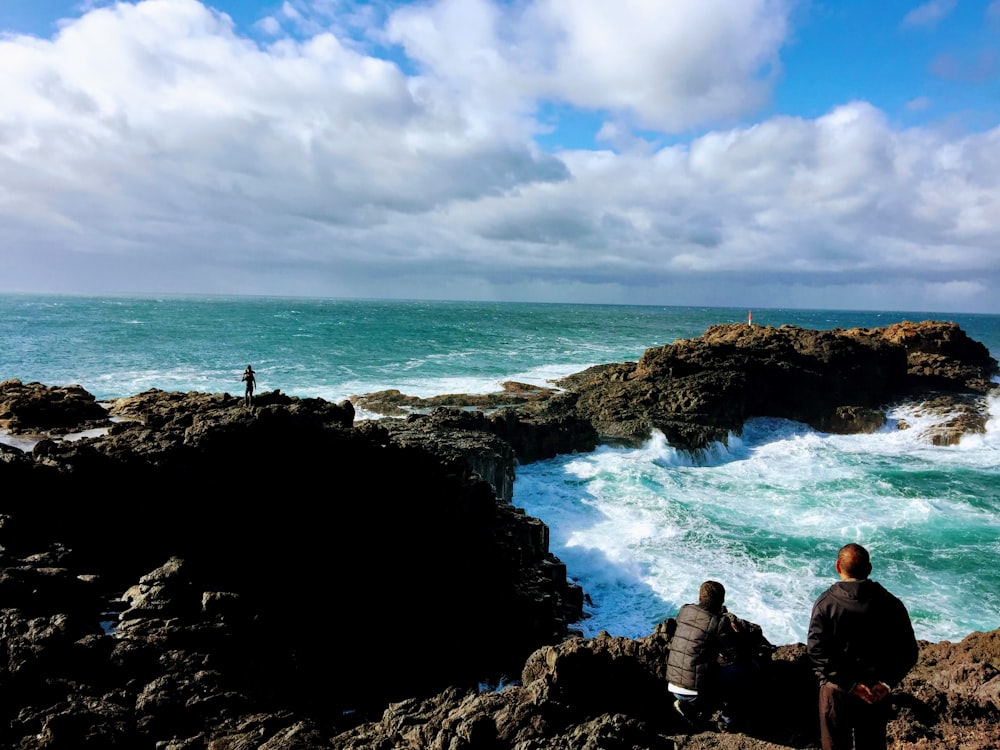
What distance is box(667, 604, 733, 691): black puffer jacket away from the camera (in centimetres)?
502

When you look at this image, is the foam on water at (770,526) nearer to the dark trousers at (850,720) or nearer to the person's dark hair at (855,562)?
the dark trousers at (850,720)

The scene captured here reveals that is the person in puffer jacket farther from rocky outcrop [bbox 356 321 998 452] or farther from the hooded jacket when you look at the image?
rocky outcrop [bbox 356 321 998 452]

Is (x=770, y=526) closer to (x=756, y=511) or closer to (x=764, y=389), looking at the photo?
(x=756, y=511)

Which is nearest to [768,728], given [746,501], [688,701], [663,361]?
[688,701]

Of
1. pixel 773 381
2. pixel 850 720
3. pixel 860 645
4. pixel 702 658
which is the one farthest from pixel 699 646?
pixel 773 381

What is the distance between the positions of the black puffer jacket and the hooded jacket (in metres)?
0.96

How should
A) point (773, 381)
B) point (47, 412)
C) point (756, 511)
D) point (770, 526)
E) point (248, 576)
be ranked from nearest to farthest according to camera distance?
point (248, 576) → point (47, 412) → point (770, 526) → point (756, 511) → point (773, 381)

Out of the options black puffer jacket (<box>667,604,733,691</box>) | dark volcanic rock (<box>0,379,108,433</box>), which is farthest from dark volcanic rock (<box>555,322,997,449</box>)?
black puffer jacket (<box>667,604,733,691</box>)

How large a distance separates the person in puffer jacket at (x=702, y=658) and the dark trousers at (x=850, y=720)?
860 mm

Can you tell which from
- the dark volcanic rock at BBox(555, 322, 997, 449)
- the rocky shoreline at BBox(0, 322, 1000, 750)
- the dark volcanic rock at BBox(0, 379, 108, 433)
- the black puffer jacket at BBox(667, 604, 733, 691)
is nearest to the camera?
the black puffer jacket at BBox(667, 604, 733, 691)

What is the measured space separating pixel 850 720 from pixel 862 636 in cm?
75

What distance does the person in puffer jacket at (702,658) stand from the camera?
503cm

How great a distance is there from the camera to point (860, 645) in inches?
159

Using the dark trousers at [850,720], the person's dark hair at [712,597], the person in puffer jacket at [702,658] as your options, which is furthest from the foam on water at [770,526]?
the dark trousers at [850,720]
